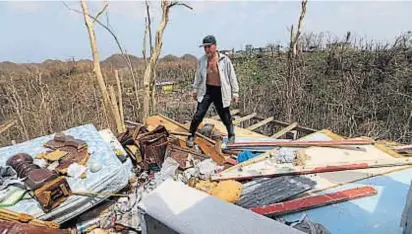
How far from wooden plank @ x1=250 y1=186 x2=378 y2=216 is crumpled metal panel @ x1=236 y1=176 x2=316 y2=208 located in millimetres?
118

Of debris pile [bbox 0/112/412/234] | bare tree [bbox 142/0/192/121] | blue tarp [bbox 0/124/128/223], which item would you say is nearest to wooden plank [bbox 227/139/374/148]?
debris pile [bbox 0/112/412/234]

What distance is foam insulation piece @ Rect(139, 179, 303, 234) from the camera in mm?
1491

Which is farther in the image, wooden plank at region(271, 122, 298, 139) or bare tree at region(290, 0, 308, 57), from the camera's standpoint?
bare tree at region(290, 0, 308, 57)

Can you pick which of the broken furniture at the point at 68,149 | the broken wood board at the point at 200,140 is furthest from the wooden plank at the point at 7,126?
the broken wood board at the point at 200,140

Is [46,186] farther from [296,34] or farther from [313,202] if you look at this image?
[296,34]

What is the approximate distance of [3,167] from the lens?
10.3ft

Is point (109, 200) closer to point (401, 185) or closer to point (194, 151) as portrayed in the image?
point (194, 151)

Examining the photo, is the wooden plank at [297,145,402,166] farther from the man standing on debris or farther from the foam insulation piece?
the foam insulation piece

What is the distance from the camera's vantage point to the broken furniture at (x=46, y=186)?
8.72 ft

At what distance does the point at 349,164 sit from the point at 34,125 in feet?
16.5

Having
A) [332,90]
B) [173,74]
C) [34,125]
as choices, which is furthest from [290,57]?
[34,125]

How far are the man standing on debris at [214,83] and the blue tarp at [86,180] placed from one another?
56.6 inches

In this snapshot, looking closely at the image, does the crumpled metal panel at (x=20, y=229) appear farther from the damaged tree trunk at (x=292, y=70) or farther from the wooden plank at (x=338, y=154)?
the damaged tree trunk at (x=292, y=70)

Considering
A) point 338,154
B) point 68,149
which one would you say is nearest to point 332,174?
point 338,154
